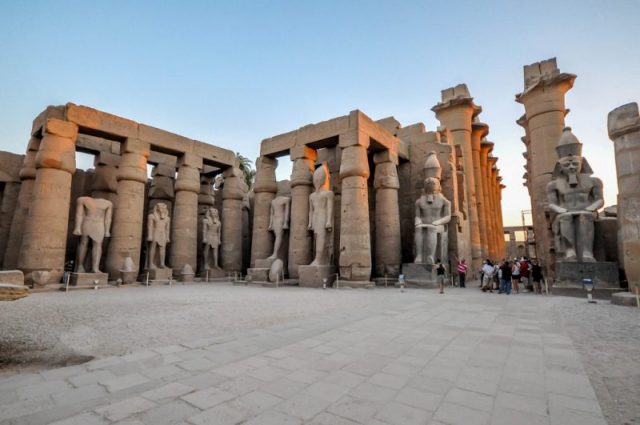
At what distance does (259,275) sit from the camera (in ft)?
40.2

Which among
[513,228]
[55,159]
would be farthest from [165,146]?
[513,228]

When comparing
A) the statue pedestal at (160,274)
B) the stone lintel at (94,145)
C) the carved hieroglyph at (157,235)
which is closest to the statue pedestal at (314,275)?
the statue pedestal at (160,274)

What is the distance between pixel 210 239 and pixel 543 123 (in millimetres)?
16508

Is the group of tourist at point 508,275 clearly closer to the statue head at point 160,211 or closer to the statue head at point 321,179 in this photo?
the statue head at point 321,179

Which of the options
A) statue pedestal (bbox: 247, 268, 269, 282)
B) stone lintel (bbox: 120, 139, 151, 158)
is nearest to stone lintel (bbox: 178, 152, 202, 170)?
stone lintel (bbox: 120, 139, 151, 158)

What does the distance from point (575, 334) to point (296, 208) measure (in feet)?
32.1

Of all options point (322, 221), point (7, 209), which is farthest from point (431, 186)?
point (7, 209)

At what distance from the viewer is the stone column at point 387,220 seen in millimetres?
12062

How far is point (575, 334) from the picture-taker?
4.12 meters

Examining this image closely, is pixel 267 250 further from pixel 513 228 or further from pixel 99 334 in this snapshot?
pixel 513 228

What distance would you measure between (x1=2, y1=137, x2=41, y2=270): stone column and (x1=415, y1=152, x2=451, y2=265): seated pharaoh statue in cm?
1438

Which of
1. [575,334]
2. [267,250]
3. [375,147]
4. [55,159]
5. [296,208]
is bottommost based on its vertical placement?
[575,334]

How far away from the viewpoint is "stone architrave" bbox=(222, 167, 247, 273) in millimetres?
15758

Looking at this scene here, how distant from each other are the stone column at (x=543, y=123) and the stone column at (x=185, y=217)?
15.3 m
